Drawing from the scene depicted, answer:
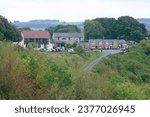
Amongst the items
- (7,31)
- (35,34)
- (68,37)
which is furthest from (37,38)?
(7,31)

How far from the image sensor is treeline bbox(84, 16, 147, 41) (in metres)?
65.5

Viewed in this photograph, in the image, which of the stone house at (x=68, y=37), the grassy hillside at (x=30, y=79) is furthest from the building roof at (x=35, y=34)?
the grassy hillside at (x=30, y=79)

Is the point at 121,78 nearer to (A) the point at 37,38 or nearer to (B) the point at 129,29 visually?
(A) the point at 37,38

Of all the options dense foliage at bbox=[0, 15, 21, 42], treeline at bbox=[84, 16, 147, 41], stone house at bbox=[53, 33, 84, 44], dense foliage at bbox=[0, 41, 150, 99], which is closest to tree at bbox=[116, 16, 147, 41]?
treeline at bbox=[84, 16, 147, 41]

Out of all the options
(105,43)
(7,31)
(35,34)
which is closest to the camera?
(7,31)

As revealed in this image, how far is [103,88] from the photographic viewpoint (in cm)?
1780

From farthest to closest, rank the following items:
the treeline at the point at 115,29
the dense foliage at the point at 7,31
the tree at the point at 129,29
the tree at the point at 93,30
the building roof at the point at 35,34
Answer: the tree at the point at 93,30 < the treeline at the point at 115,29 < the tree at the point at 129,29 < the building roof at the point at 35,34 < the dense foliage at the point at 7,31

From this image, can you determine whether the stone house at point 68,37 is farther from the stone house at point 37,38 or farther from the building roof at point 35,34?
the stone house at point 37,38

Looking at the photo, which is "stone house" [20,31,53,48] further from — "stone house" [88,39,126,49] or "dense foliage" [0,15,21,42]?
"dense foliage" [0,15,21,42]

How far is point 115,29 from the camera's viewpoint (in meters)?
67.7

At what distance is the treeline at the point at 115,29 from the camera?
215ft

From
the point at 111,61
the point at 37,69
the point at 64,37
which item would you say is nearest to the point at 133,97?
the point at 37,69

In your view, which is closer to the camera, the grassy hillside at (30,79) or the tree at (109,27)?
the grassy hillside at (30,79)

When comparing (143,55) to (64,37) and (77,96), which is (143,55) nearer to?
(64,37)
